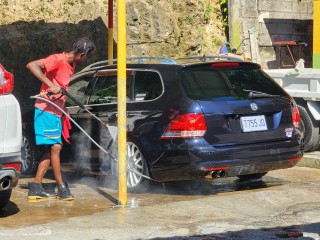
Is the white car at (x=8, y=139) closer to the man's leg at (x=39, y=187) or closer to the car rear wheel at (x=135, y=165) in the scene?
the man's leg at (x=39, y=187)

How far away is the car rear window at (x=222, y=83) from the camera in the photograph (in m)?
10.2

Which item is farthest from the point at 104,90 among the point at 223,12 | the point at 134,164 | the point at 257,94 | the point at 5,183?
the point at 223,12

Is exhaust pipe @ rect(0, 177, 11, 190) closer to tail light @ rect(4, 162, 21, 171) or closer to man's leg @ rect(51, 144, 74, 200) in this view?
tail light @ rect(4, 162, 21, 171)

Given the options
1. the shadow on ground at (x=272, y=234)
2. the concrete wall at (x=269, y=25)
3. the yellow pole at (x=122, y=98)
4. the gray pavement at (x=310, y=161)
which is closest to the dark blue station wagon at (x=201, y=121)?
the yellow pole at (x=122, y=98)

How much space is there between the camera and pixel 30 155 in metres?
11.9

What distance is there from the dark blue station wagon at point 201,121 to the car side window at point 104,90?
0.02 m

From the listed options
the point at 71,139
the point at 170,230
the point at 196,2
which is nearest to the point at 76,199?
the point at 71,139

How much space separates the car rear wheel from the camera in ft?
34.1

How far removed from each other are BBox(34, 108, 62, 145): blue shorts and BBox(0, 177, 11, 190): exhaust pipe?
1.42m

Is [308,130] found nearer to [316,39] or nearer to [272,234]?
[316,39]

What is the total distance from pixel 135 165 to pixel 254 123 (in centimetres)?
147

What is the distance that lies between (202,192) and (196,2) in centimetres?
1023

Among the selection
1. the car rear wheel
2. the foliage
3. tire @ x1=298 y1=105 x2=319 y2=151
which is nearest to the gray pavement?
tire @ x1=298 y1=105 x2=319 y2=151

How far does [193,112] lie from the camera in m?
9.89
